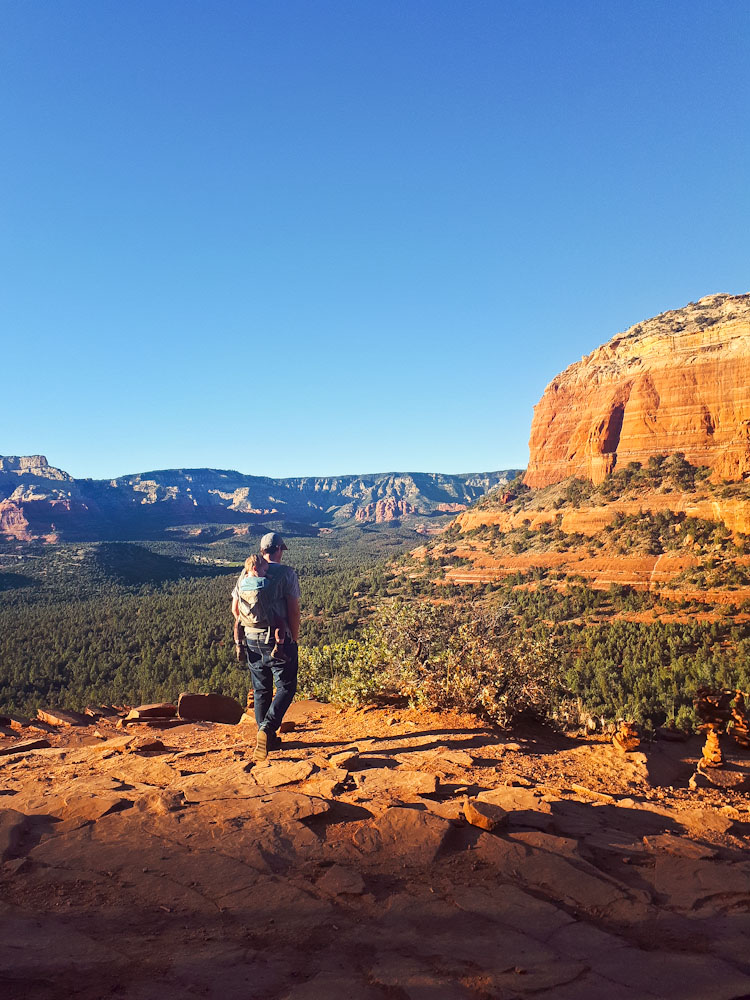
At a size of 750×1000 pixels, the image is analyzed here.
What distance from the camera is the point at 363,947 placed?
8.38ft

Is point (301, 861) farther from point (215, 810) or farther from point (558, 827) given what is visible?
point (558, 827)

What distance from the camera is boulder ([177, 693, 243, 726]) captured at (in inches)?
385

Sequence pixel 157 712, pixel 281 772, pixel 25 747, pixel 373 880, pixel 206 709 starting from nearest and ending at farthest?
pixel 373 880
pixel 281 772
pixel 25 747
pixel 157 712
pixel 206 709

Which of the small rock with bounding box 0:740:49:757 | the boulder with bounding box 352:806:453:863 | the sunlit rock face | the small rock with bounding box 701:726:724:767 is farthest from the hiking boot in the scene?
the sunlit rock face

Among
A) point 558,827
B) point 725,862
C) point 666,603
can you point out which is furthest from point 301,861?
point 666,603

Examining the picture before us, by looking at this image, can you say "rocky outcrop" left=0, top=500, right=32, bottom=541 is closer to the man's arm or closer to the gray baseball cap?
the gray baseball cap

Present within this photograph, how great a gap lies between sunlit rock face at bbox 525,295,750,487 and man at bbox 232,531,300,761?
5730cm

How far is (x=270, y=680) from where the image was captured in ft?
21.6

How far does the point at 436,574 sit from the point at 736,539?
29.2 metres

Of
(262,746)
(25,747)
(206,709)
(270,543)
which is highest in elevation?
(270,543)

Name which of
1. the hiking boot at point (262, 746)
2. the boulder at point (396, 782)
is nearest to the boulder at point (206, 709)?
the hiking boot at point (262, 746)

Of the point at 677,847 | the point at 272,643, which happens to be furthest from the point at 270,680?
the point at 677,847

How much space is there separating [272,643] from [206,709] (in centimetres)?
453

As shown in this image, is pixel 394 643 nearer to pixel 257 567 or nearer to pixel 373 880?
A: pixel 257 567
